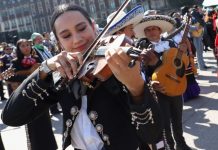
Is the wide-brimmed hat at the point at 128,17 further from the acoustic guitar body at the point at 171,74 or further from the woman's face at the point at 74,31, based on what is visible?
the woman's face at the point at 74,31

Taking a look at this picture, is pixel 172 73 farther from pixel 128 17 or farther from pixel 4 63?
pixel 4 63

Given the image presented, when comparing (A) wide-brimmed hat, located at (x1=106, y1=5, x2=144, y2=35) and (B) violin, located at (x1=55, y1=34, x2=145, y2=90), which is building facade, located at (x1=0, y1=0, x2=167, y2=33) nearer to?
(A) wide-brimmed hat, located at (x1=106, y1=5, x2=144, y2=35)

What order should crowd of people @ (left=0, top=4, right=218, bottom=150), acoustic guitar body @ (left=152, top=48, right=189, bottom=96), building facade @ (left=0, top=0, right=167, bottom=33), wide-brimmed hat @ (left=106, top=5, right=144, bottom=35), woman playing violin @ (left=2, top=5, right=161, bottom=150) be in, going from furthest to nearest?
building facade @ (left=0, top=0, right=167, bottom=33), acoustic guitar body @ (left=152, top=48, right=189, bottom=96), wide-brimmed hat @ (left=106, top=5, right=144, bottom=35), woman playing violin @ (left=2, top=5, right=161, bottom=150), crowd of people @ (left=0, top=4, right=218, bottom=150)

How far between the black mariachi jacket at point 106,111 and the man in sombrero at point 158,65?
1.97 meters

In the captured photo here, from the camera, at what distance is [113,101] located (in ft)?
5.70

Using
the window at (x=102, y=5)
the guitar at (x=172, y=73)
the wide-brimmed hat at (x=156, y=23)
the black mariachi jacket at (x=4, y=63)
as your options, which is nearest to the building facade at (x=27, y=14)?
the window at (x=102, y=5)

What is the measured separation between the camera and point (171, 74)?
3.80 metres

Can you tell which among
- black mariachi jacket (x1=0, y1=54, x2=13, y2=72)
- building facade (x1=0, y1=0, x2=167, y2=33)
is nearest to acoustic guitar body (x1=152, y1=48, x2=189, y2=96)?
black mariachi jacket (x1=0, y1=54, x2=13, y2=72)

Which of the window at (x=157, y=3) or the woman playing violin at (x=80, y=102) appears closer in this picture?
the woman playing violin at (x=80, y=102)

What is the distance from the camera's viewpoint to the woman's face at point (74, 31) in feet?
5.66

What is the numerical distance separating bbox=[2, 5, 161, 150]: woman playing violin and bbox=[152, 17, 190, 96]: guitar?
6.28 ft

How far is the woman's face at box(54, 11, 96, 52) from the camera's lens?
1.72 m

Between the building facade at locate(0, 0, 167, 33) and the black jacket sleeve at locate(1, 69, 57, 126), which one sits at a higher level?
the building facade at locate(0, 0, 167, 33)

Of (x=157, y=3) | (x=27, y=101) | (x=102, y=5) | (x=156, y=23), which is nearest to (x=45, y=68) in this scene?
(x=27, y=101)
